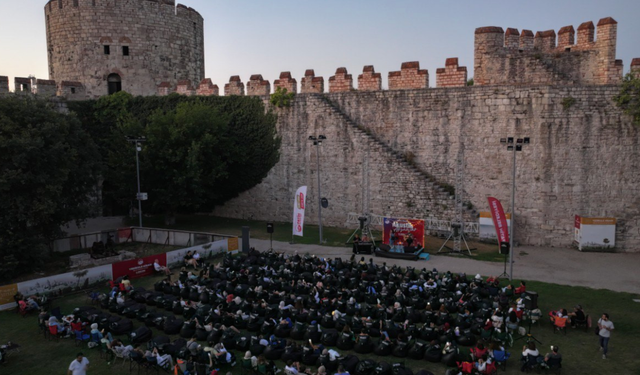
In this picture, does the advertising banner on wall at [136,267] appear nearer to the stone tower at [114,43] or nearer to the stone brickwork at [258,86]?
the stone brickwork at [258,86]

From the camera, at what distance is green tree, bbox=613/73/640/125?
19797mm

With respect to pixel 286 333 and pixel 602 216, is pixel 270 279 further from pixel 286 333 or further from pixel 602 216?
pixel 602 216

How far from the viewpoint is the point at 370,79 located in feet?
80.3

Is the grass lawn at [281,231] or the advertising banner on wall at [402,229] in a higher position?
the advertising banner on wall at [402,229]

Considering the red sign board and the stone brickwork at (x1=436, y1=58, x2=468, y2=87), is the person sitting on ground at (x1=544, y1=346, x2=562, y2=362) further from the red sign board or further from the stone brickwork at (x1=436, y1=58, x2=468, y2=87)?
the stone brickwork at (x1=436, y1=58, x2=468, y2=87)

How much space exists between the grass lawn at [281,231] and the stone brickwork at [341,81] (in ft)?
23.9

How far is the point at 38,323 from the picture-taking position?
13211 millimetres

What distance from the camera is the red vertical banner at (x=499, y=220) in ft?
62.0

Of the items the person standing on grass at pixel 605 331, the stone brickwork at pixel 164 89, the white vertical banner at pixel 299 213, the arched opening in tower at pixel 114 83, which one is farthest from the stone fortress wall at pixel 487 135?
the person standing on grass at pixel 605 331

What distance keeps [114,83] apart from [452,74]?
2004 cm

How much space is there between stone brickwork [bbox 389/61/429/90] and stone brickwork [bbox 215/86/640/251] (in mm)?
372

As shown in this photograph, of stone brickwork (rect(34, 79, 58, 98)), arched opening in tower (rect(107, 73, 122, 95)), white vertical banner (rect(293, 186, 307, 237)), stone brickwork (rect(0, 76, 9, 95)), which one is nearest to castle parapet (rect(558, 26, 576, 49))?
white vertical banner (rect(293, 186, 307, 237))

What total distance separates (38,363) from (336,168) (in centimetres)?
1694

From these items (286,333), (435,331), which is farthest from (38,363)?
(435,331)
